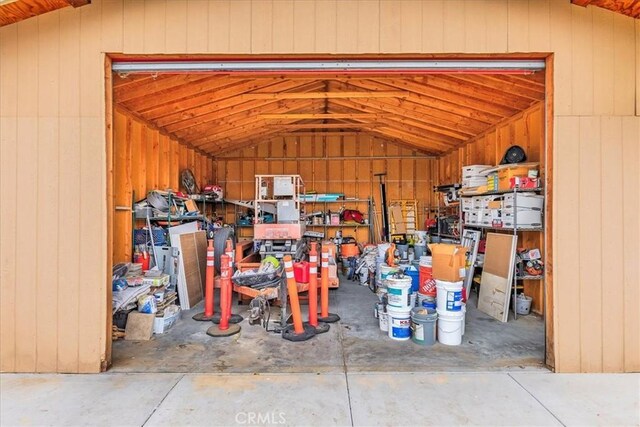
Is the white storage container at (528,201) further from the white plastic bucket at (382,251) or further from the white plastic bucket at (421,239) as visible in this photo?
the white plastic bucket at (421,239)

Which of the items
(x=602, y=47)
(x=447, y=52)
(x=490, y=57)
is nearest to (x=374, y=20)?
(x=447, y=52)

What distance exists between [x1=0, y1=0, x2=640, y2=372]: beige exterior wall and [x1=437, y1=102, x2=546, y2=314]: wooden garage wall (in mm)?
836

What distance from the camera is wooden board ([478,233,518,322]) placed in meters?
4.75

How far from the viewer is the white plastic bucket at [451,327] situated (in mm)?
3773

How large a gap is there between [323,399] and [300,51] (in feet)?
10.2

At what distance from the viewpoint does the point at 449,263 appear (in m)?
4.20

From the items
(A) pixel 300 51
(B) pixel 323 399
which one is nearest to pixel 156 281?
(B) pixel 323 399

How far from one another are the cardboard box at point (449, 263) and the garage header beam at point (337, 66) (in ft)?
7.05

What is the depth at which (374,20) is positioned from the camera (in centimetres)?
314

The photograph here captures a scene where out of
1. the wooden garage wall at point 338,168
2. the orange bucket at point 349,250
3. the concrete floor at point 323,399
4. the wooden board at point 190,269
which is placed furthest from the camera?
the wooden garage wall at point 338,168

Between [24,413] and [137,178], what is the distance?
4.09 metres

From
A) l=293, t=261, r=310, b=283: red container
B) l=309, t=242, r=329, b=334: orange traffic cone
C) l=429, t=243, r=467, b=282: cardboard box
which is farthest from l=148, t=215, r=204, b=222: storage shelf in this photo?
l=429, t=243, r=467, b=282: cardboard box

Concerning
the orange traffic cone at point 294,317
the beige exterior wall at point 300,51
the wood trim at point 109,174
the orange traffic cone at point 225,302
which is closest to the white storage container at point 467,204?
the beige exterior wall at point 300,51

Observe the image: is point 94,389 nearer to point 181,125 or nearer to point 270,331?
point 270,331
